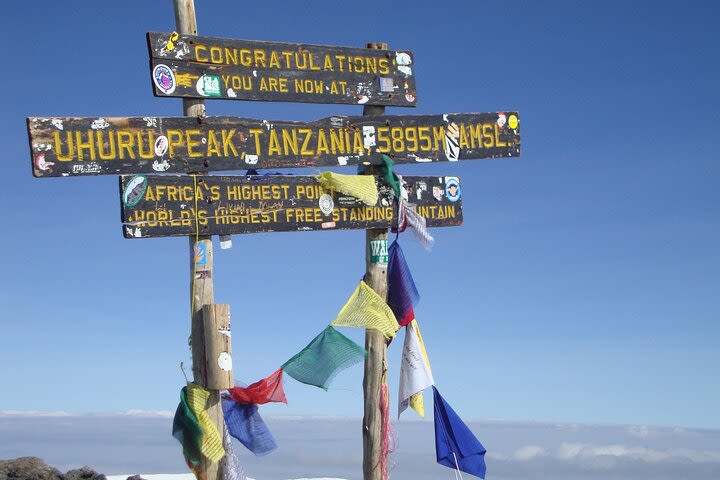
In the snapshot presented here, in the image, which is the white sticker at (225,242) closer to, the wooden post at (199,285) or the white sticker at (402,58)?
the wooden post at (199,285)

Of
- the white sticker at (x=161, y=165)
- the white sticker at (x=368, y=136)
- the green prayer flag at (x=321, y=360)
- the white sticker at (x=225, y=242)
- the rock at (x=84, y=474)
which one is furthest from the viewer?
the rock at (x=84, y=474)

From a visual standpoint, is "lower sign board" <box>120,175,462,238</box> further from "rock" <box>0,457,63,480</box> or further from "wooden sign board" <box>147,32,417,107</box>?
"rock" <box>0,457,63,480</box>

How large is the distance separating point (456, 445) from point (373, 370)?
1.06 metres

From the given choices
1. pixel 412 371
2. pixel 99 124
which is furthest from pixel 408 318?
pixel 99 124

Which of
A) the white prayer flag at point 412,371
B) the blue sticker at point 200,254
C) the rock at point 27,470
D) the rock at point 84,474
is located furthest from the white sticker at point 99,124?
the rock at point 84,474

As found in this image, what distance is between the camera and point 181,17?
7547 millimetres

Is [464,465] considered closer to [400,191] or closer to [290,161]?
[400,191]

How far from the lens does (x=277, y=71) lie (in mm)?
7871

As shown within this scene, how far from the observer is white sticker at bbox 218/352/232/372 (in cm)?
744

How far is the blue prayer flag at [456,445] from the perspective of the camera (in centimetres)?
840

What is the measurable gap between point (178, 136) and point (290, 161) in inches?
39.9

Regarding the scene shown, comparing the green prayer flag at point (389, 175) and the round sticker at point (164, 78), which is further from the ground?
the round sticker at point (164, 78)

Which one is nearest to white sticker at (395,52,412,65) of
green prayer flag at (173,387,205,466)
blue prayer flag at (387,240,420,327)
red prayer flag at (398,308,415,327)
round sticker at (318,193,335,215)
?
round sticker at (318,193,335,215)

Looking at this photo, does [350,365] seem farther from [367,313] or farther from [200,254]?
[200,254]
